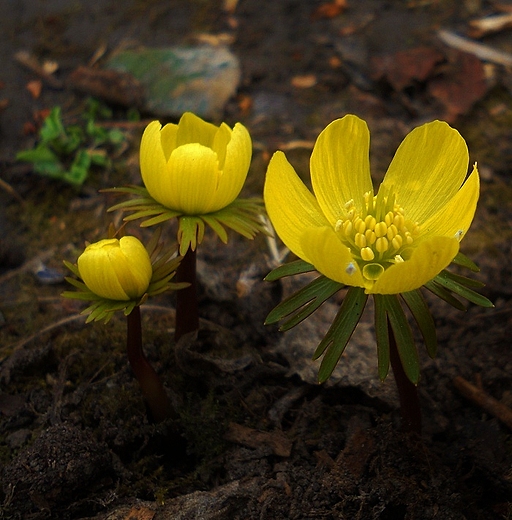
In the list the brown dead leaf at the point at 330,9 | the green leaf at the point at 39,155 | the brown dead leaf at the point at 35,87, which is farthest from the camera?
the brown dead leaf at the point at 330,9

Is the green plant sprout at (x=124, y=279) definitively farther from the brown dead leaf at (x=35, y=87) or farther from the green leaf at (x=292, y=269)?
the brown dead leaf at (x=35, y=87)

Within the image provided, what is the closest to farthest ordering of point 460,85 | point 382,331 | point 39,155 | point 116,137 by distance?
point 382,331, point 39,155, point 116,137, point 460,85

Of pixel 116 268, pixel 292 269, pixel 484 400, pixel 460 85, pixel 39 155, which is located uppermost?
pixel 116 268

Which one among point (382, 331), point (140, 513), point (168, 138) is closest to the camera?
point (382, 331)

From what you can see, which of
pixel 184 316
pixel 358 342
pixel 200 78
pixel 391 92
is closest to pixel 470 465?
pixel 358 342

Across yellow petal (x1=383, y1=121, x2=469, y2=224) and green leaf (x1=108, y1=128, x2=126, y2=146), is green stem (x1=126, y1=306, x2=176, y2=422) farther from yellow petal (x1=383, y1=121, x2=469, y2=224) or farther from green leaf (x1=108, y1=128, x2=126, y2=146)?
green leaf (x1=108, y1=128, x2=126, y2=146)

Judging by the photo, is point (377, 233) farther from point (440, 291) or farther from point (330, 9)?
point (330, 9)

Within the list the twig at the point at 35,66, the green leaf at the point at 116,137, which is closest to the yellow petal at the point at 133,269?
the green leaf at the point at 116,137

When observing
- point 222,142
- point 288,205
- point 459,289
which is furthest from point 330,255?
point 222,142
